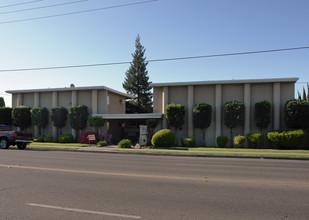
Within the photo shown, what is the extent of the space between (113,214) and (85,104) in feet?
72.7

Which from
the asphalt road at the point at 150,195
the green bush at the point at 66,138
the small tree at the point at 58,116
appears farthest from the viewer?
the small tree at the point at 58,116

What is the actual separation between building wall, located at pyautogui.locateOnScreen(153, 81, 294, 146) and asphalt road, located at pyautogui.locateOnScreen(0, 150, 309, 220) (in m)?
12.9

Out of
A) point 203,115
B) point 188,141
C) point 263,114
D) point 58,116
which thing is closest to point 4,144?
point 58,116

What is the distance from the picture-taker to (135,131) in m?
28.9

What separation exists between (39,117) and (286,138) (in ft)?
77.3

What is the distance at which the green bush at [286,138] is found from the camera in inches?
712

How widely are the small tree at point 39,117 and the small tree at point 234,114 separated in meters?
18.7

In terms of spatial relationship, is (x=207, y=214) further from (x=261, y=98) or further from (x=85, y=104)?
(x=85, y=104)

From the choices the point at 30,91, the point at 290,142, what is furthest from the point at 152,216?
the point at 30,91

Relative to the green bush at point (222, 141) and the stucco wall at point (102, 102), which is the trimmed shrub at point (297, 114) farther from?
the stucco wall at point (102, 102)

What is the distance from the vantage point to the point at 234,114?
20500 mm

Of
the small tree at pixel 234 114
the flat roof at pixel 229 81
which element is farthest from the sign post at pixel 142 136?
the small tree at pixel 234 114

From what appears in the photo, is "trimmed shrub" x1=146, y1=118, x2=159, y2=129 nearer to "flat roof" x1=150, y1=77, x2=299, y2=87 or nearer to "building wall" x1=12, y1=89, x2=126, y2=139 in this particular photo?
"flat roof" x1=150, y1=77, x2=299, y2=87

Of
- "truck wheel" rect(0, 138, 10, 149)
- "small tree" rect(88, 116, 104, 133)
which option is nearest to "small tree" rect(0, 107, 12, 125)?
"truck wheel" rect(0, 138, 10, 149)
